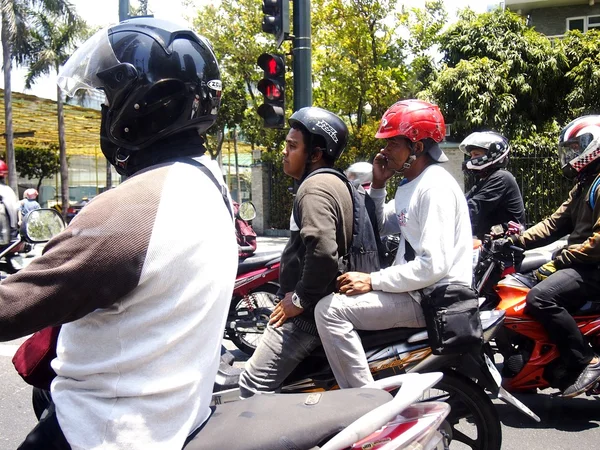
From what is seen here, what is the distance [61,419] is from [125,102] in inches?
33.5

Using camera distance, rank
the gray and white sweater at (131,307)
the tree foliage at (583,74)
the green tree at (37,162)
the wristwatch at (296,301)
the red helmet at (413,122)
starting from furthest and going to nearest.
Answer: the green tree at (37,162) < the tree foliage at (583,74) < the red helmet at (413,122) < the wristwatch at (296,301) < the gray and white sweater at (131,307)

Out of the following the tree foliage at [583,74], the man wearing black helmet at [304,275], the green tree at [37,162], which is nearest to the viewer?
the man wearing black helmet at [304,275]

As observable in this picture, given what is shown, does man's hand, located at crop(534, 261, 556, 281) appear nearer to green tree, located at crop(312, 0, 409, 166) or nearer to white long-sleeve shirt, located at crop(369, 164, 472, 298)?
white long-sleeve shirt, located at crop(369, 164, 472, 298)

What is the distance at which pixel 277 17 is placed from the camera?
766cm

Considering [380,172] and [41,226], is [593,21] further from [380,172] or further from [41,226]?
[41,226]

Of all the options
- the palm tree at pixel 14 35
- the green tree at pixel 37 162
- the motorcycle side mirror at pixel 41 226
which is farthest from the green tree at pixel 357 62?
the green tree at pixel 37 162

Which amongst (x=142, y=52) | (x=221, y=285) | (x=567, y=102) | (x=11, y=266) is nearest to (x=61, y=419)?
(x=221, y=285)

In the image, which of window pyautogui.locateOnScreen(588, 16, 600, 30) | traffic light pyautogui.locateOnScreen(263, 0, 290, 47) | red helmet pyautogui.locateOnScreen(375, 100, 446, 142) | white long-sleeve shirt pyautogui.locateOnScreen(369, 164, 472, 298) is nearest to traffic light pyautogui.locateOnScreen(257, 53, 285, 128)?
traffic light pyautogui.locateOnScreen(263, 0, 290, 47)

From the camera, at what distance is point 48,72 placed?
29.2 metres

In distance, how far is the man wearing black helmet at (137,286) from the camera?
4.76 ft

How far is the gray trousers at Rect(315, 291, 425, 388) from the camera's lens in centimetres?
306

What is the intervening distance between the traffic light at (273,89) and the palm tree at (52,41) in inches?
858

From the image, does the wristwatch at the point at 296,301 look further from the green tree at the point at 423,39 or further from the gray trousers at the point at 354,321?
the green tree at the point at 423,39

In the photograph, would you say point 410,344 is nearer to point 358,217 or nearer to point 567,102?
point 358,217
